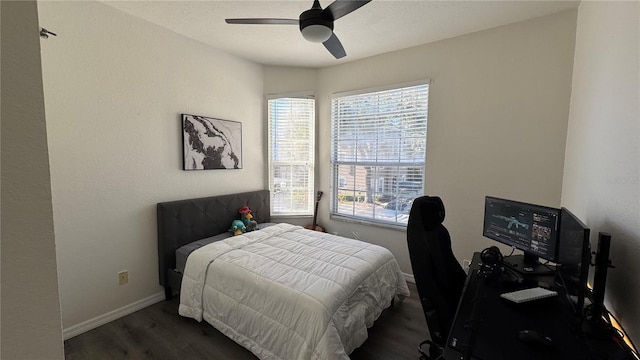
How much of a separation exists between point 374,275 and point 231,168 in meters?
2.15

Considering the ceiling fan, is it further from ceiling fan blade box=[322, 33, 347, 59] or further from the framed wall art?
the framed wall art

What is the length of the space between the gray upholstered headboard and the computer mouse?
2616 mm

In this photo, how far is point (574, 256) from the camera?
1.22m

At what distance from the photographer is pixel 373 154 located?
335 centimetres

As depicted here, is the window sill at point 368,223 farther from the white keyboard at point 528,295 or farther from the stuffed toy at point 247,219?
the white keyboard at point 528,295

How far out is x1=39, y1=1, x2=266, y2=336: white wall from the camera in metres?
2.03

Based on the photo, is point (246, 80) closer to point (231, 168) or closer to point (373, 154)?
point (231, 168)

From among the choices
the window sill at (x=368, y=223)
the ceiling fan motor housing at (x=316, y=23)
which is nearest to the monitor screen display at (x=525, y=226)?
the window sill at (x=368, y=223)

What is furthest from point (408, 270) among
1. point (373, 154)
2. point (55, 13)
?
point (55, 13)

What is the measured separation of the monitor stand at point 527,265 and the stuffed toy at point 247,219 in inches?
98.8

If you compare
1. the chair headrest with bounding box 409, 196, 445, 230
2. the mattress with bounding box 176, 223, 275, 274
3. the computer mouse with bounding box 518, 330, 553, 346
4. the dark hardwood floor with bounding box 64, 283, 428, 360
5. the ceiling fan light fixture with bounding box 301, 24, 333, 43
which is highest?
the ceiling fan light fixture with bounding box 301, 24, 333, 43

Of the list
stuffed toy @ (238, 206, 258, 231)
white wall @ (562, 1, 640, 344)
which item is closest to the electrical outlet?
stuffed toy @ (238, 206, 258, 231)

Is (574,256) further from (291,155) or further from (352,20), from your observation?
(291,155)

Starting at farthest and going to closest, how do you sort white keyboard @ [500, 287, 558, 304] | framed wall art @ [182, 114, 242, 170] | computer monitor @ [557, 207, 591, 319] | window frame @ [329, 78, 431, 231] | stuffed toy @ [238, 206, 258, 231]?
stuffed toy @ [238, 206, 258, 231]
window frame @ [329, 78, 431, 231]
framed wall art @ [182, 114, 242, 170]
white keyboard @ [500, 287, 558, 304]
computer monitor @ [557, 207, 591, 319]
